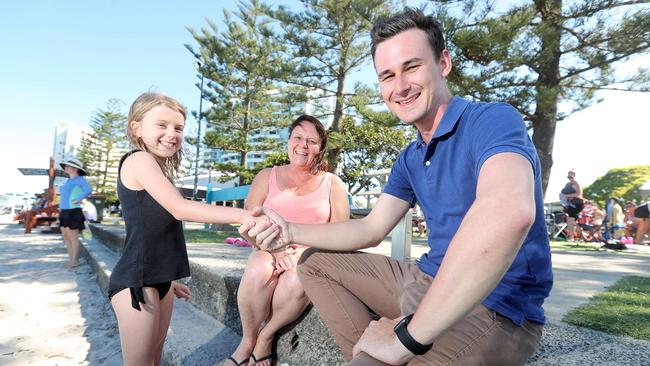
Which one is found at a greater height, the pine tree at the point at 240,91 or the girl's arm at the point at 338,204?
the pine tree at the point at 240,91

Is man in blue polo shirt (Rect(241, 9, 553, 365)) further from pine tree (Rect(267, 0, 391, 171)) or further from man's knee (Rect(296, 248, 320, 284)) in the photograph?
pine tree (Rect(267, 0, 391, 171))

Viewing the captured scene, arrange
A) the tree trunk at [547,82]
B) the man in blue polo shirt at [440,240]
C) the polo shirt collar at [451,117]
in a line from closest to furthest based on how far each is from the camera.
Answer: the man in blue polo shirt at [440,240], the polo shirt collar at [451,117], the tree trunk at [547,82]

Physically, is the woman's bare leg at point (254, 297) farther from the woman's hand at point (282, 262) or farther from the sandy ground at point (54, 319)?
the sandy ground at point (54, 319)

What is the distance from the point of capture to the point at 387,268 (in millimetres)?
1282

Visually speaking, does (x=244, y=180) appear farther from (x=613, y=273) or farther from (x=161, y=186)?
(x=161, y=186)

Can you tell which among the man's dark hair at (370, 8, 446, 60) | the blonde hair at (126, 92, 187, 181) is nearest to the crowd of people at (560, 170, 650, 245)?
the man's dark hair at (370, 8, 446, 60)

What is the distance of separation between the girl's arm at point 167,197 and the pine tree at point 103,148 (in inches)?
1349

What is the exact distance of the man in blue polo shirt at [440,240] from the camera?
0.70 meters

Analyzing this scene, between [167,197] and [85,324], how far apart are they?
6.41ft

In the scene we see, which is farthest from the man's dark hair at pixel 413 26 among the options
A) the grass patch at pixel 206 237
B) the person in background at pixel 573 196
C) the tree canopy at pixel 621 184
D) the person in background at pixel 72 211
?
the tree canopy at pixel 621 184

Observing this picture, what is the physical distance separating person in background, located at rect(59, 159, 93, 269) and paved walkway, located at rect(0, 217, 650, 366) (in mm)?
539

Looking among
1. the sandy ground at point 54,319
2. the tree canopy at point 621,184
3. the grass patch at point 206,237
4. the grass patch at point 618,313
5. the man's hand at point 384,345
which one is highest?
the tree canopy at point 621,184

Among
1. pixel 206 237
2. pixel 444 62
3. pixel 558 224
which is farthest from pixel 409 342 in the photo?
A: pixel 558 224

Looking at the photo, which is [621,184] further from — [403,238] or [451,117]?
[451,117]
